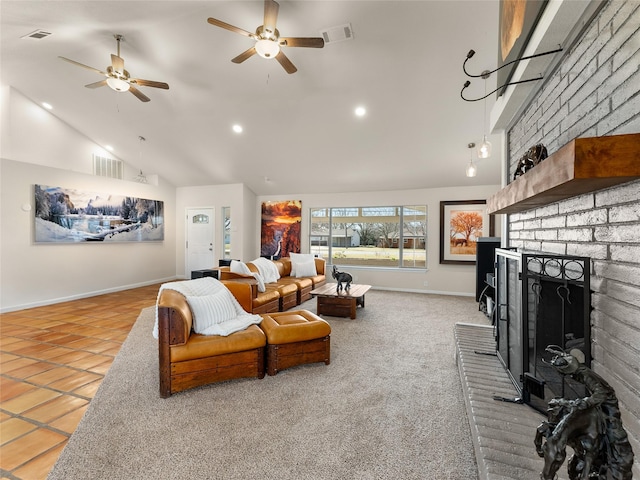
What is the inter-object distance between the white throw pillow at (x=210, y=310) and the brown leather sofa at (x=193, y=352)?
6cm

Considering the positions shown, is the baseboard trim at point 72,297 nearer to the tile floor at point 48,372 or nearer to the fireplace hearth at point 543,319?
the tile floor at point 48,372

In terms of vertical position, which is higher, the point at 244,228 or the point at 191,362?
the point at 244,228

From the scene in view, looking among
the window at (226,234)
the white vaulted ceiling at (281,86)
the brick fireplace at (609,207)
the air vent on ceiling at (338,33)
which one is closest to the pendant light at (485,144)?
the white vaulted ceiling at (281,86)

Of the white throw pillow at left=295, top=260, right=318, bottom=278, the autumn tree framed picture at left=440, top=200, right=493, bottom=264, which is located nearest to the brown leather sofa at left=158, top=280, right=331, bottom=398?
the white throw pillow at left=295, top=260, right=318, bottom=278

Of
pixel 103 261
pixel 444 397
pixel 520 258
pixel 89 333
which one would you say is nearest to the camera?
pixel 520 258

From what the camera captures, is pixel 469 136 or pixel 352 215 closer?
pixel 469 136

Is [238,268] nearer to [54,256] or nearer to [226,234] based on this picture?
[226,234]

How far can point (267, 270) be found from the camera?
5.38 m

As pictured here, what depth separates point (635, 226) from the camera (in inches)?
40.9

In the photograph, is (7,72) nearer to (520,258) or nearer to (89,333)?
(89,333)

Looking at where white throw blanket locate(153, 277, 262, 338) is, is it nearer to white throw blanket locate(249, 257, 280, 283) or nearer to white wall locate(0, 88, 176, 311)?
white throw blanket locate(249, 257, 280, 283)

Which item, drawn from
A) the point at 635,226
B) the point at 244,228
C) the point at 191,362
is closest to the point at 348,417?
the point at 191,362

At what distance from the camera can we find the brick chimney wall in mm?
1033

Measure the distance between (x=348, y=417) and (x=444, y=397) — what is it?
0.83 meters
